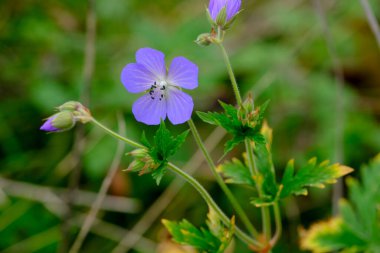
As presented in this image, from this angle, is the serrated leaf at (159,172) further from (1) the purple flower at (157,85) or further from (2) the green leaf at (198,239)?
(2) the green leaf at (198,239)

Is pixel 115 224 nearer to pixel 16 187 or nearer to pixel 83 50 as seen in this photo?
pixel 16 187

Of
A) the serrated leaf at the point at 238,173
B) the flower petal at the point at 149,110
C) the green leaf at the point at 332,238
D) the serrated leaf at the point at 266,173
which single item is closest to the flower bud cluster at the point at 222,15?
the flower petal at the point at 149,110

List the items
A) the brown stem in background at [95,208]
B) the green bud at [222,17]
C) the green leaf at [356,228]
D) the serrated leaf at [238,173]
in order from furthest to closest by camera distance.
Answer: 1. the brown stem in background at [95,208]
2. the green leaf at [356,228]
3. the serrated leaf at [238,173]
4. the green bud at [222,17]

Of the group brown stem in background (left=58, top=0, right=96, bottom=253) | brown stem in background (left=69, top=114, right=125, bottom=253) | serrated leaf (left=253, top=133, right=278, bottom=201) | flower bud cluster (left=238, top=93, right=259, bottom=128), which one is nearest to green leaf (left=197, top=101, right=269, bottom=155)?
flower bud cluster (left=238, top=93, right=259, bottom=128)

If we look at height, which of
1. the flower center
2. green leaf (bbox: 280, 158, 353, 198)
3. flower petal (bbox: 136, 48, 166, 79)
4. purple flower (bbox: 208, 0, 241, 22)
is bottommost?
green leaf (bbox: 280, 158, 353, 198)

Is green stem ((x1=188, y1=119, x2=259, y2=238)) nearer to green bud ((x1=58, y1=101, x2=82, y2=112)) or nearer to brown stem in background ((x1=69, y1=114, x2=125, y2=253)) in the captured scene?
green bud ((x1=58, y1=101, x2=82, y2=112))

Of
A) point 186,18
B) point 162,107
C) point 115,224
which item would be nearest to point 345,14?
point 186,18

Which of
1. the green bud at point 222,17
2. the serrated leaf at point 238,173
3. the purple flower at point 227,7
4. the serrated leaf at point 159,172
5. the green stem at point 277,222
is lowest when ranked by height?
the green stem at point 277,222
